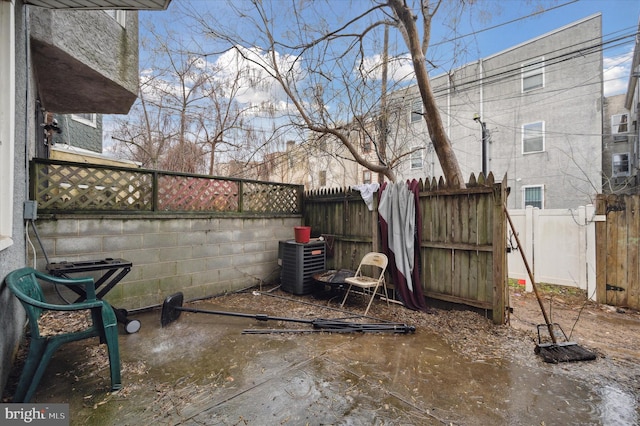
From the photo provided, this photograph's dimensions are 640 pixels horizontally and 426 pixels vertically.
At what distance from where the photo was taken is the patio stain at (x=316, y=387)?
1.98 metres

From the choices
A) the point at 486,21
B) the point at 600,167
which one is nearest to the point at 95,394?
the point at 486,21

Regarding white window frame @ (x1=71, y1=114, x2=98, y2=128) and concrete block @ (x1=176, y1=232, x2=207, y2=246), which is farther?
white window frame @ (x1=71, y1=114, x2=98, y2=128)

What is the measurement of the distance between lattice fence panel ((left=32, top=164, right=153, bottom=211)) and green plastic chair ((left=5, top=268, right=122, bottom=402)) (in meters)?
1.35

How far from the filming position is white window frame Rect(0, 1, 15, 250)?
7.17 ft

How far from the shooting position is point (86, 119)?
27.0 feet

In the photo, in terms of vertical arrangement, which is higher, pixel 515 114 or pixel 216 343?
pixel 515 114

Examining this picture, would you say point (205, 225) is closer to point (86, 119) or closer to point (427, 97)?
point (427, 97)

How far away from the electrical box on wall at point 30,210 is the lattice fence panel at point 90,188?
0.35 metres

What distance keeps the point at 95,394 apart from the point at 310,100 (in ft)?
19.8

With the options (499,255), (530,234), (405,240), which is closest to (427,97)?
(405,240)

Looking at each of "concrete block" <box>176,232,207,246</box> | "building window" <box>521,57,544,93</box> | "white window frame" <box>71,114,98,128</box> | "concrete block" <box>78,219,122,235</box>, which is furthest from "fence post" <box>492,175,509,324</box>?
"white window frame" <box>71,114,98,128</box>

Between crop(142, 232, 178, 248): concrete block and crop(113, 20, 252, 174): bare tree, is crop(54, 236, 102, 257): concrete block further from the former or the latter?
crop(113, 20, 252, 174): bare tree

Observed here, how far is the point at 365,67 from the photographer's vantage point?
21.5 ft

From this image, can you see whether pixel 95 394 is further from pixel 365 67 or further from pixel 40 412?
pixel 365 67
